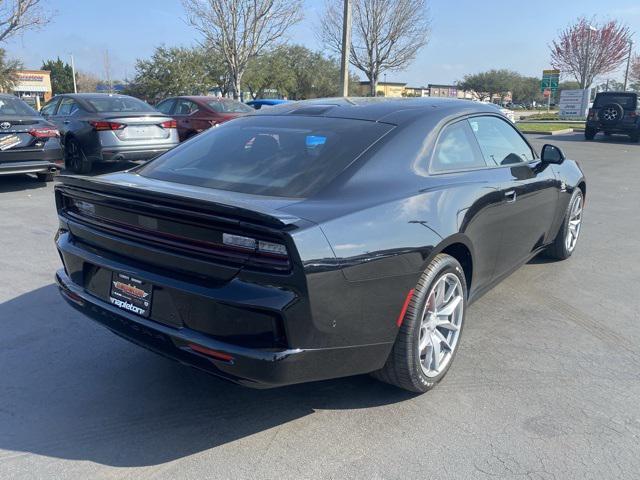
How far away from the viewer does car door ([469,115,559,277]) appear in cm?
386

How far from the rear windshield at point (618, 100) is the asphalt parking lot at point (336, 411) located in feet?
59.7

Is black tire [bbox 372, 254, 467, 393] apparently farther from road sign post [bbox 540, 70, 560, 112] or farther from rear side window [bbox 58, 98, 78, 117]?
road sign post [bbox 540, 70, 560, 112]

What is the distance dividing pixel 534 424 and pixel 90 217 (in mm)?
2542

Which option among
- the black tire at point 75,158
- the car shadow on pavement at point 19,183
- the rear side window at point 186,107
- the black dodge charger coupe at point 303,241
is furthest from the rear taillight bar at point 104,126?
the black dodge charger coupe at point 303,241

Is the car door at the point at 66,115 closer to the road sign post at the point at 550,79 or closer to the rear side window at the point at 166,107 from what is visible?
the rear side window at the point at 166,107

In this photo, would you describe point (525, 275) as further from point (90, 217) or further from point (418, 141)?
point (90, 217)

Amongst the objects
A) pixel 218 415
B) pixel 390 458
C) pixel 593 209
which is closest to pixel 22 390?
pixel 218 415

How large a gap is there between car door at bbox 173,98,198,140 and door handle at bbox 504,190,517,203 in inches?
367

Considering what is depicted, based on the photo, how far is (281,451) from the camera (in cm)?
259

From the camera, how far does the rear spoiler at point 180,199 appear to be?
2.32 metres

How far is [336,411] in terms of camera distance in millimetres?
2936

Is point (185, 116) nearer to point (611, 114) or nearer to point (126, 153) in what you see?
point (126, 153)

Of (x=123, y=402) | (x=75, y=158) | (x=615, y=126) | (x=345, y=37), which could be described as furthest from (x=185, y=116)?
(x=615, y=126)

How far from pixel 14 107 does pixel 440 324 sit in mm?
8204
